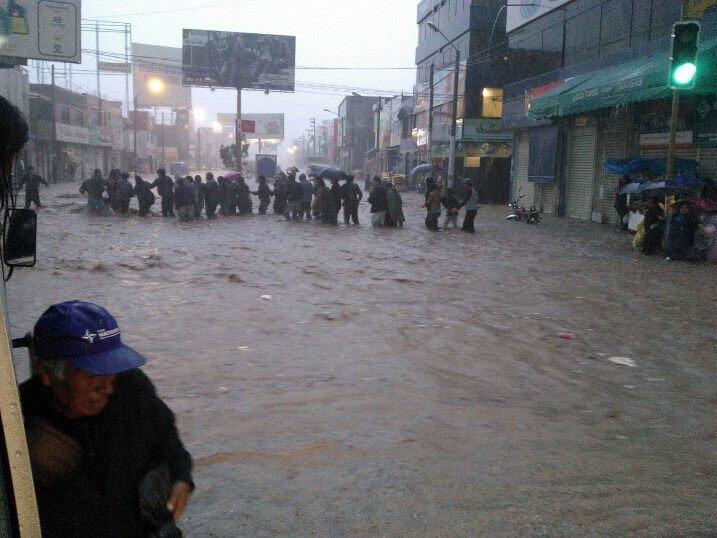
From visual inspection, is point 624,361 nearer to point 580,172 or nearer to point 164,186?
point 164,186

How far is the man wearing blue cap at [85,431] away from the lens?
1856 mm

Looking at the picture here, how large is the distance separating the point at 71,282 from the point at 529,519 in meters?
8.33

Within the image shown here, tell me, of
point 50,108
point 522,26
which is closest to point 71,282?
point 522,26

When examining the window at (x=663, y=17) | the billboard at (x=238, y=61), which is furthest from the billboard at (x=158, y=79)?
the window at (x=663, y=17)

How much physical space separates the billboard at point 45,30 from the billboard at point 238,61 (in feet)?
97.9

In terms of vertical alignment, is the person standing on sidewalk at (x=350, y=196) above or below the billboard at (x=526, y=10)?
below

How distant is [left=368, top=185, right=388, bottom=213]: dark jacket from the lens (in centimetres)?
1952

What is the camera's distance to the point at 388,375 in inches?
237

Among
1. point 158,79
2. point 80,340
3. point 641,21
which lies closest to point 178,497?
point 80,340

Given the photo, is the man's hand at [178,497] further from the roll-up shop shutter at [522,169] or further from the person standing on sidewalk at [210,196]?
the roll-up shop shutter at [522,169]

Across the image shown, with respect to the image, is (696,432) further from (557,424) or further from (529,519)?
(529,519)

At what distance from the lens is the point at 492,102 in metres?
38.8

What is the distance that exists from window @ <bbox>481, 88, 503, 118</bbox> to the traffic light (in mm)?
28186

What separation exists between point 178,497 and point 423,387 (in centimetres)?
378
